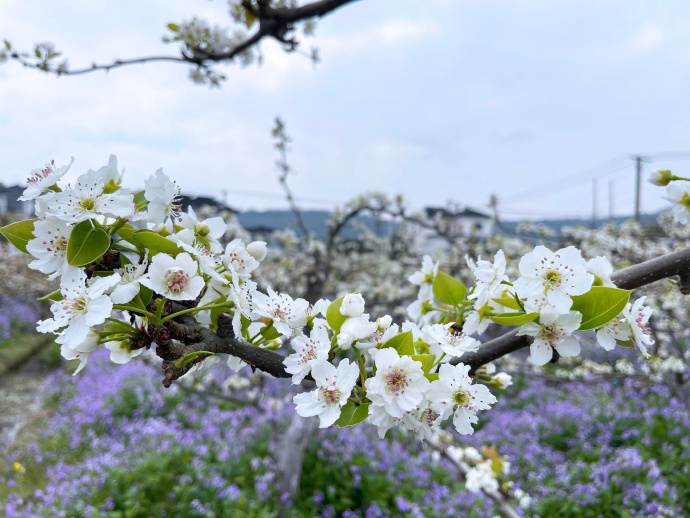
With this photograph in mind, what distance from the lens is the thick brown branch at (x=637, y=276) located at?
94cm

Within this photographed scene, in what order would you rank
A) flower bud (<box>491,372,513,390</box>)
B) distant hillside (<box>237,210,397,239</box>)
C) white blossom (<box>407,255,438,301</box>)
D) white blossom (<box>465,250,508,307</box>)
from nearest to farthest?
1. white blossom (<box>465,250,508,307</box>)
2. flower bud (<box>491,372,513,390</box>)
3. white blossom (<box>407,255,438,301</box>)
4. distant hillside (<box>237,210,397,239</box>)

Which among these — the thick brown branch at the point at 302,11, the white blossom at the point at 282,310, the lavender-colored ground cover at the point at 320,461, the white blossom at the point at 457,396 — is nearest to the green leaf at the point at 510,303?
the white blossom at the point at 457,396

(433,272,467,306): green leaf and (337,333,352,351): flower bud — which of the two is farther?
(433,272,467,306): green leaf

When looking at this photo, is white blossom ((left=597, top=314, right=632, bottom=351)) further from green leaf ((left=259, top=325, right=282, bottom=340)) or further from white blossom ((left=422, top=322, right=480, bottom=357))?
green leaf ((left=259, top=325, right=282, bottom=340))

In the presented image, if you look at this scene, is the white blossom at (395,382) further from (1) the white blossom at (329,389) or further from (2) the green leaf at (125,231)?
(2) the green leaf at (125,231)

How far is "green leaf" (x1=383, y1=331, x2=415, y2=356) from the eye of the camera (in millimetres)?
822

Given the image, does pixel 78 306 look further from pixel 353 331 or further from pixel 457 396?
pixel 457 396

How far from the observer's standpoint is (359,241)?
9.75 metres

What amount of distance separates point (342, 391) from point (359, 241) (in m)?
8.98

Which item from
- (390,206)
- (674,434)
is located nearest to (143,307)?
(390,206)

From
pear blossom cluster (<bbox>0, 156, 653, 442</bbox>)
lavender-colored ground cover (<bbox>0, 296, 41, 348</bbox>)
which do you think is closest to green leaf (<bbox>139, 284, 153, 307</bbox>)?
pear blossom cluster (<bbox>0, 156, 653, 442</bbox>)

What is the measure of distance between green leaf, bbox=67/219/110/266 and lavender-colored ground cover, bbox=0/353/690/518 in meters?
3.69

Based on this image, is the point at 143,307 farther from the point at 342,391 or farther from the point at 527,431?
the point at 527,431

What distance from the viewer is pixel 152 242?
777 mm
